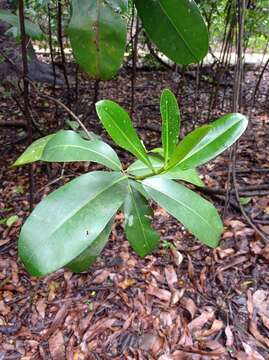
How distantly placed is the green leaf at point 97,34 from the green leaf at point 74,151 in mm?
115

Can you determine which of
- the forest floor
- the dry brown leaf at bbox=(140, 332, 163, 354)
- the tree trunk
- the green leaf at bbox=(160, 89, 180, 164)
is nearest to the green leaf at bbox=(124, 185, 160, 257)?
the green leaf at bbox=(160, 89, 180, 164)

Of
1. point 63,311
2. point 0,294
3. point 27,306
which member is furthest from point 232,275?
point 0,294

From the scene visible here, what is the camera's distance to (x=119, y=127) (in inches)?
22.3

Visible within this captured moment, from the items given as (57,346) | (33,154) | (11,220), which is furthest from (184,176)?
(11,220)

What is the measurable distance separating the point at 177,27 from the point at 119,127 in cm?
18

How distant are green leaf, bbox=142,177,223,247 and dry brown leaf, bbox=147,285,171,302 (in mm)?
712

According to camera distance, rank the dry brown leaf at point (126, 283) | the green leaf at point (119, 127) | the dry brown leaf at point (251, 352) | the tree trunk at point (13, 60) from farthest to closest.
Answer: the tree trunk at point (13, 60), the dry brown leaf at point (126, 283), the dry brown leaf at point (251, 352), the green leaf at point (119, 127)

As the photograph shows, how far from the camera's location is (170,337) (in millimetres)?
1109

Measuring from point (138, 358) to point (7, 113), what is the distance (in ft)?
6.97

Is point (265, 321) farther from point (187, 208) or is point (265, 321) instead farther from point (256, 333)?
point (187, 208)

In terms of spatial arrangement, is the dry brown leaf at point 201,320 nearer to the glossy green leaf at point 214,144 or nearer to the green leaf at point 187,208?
the green leaf at point 187,208

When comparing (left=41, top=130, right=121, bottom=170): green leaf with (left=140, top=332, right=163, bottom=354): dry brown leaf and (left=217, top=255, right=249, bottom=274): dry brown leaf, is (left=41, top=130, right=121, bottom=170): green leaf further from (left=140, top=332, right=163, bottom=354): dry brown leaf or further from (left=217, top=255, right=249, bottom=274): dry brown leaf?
(left=217, top=255, right=249, bottom=274): dry brown leaf

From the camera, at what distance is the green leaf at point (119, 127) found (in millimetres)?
558

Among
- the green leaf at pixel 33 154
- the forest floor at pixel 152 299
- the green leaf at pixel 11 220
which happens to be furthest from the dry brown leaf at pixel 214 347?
the green leaf at pixel 11 220
